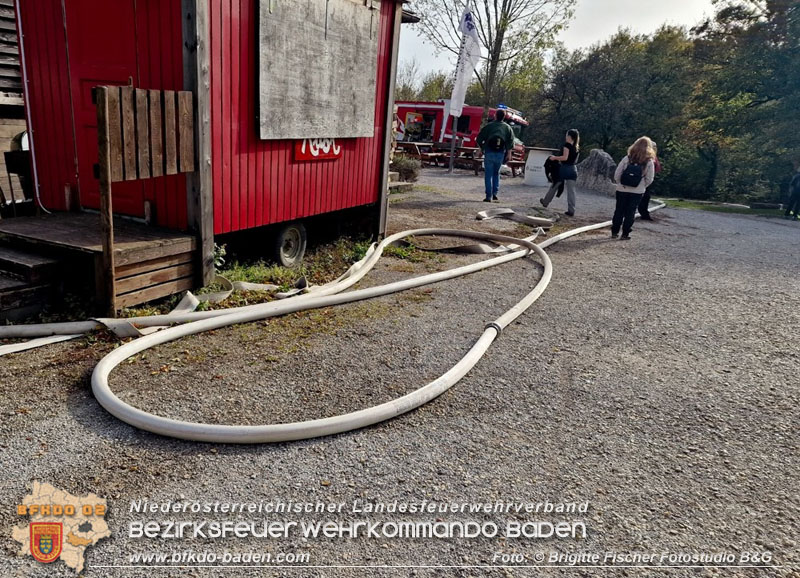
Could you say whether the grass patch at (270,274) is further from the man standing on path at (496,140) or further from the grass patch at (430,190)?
the grass patch at (430,190)

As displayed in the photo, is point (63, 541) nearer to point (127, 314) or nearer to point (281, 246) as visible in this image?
point (127, 314)

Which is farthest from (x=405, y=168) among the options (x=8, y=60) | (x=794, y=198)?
(x=794, y=198)

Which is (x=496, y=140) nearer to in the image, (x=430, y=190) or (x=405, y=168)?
(x=430, y=190)

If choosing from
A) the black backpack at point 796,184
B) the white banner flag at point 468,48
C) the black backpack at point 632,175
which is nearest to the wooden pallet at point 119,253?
the black backpack at point 632,175

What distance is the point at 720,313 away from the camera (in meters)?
5.75

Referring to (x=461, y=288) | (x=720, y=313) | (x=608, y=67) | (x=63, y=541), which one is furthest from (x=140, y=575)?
(x=608, y=67)

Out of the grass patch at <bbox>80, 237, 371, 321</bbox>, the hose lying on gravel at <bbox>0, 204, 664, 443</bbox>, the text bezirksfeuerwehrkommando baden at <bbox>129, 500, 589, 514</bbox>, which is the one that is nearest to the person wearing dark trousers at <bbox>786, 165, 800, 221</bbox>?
the hose lying on gravel at <bbox>0, 204, 664, 443</bbox>

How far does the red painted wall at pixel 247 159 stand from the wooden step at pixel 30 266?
4.58 feet

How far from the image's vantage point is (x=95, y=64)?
511 cm

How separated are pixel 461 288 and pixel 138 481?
159 inches

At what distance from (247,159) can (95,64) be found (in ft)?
5.04

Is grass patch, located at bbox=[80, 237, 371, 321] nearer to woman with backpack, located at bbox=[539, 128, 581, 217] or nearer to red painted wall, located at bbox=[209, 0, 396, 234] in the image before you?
red painted wall, located at bbox=[209, 0, 396, 234]

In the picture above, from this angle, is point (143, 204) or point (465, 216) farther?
point (465, 216)

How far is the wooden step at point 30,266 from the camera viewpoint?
13.5 feet
